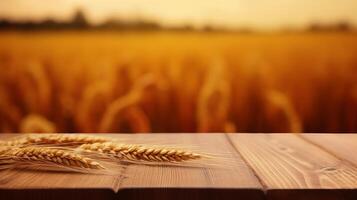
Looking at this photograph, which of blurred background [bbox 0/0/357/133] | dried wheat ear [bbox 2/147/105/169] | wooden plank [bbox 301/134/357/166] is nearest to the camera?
dried wheat ear [bbox 2/147/105/169]

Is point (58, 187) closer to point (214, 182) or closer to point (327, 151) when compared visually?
point (214, 182)

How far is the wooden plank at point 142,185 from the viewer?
68 cm

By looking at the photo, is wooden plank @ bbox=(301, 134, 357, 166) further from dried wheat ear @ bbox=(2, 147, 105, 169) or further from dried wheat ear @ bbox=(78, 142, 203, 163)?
dried wheat ear @ bbox=(2, 147, 105, 169)

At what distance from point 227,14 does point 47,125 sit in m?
0.95

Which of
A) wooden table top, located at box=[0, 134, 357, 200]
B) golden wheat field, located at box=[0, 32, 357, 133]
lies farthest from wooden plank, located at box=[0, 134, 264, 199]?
golden wheat field, located at box=[0, 32, 357, 133]

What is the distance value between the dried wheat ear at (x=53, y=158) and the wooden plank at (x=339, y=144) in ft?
1.69

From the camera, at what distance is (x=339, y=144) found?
1120 millimetres

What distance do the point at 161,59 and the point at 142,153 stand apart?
1.19m

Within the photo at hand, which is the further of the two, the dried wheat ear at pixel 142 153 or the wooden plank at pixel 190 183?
the dried wheat ear at pixel 142 153

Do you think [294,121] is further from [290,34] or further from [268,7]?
[268,7]

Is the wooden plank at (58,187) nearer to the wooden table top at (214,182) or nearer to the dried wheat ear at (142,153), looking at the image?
the wooden table top at (214,182)

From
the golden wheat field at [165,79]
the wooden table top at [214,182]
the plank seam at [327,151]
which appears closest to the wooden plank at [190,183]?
the wooden table top at [214,182]

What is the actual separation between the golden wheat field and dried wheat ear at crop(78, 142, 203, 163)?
114 cm

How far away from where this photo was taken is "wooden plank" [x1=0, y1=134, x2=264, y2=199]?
0.68 meters
